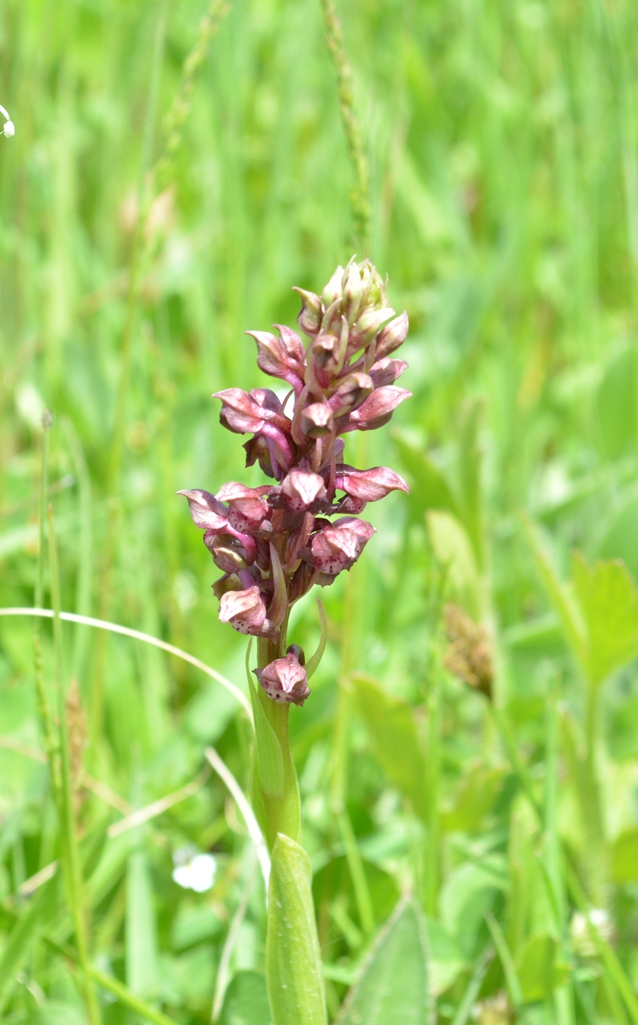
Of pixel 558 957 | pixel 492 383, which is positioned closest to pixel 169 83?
pixel 492 383

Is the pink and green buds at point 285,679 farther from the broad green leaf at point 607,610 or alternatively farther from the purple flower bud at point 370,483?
the broad green leaf at point 607,610

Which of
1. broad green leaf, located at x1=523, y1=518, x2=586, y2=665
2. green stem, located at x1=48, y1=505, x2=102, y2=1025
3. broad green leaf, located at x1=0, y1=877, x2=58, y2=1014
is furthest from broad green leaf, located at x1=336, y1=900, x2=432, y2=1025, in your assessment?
broad green leaf, located at x1=523, y1=518, x2=586, y2=665

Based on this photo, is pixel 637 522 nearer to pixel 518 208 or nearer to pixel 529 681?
pixel 529 681

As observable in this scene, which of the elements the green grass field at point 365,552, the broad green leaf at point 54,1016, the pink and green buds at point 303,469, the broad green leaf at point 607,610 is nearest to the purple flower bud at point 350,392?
the pink and green buds at point 303,469

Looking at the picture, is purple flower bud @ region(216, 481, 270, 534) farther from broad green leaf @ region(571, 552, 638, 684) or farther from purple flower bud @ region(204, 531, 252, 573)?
broad green leaf @ region(571, 552, 638, 684)

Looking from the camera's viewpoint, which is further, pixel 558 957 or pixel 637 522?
pixel 637 522

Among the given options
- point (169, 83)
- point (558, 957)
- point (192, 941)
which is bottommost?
point (558, 957)
